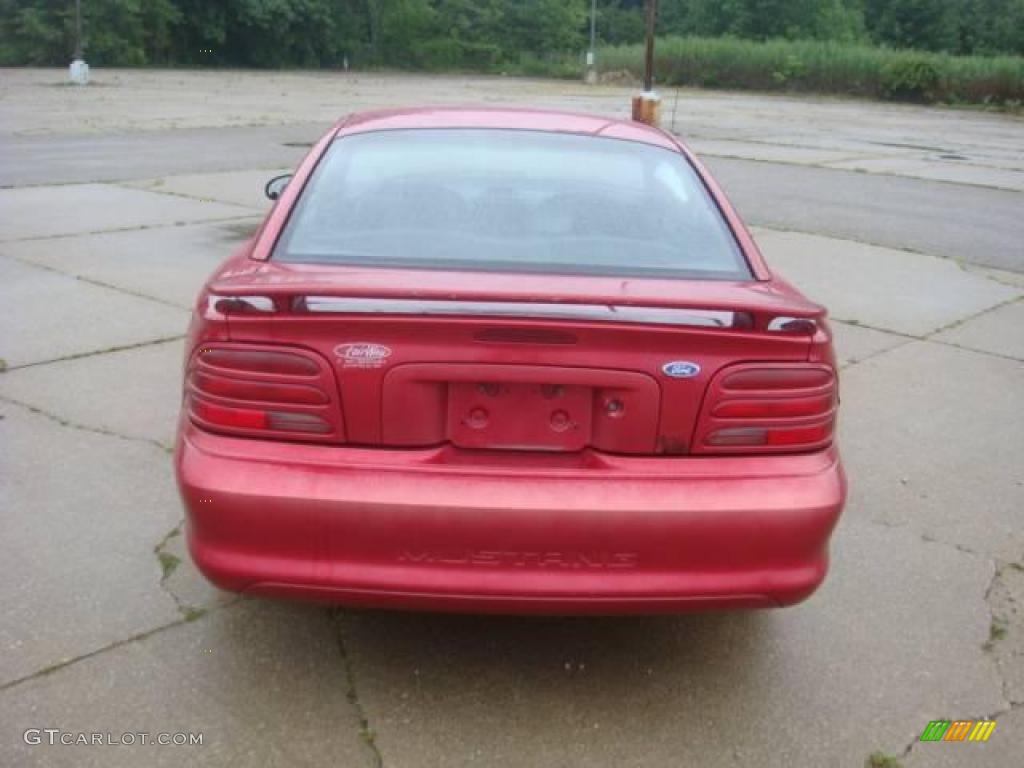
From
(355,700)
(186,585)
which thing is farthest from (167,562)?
(355,700)

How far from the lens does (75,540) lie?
12.1ft

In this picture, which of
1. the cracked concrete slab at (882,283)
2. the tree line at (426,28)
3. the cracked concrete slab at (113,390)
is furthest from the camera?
the tree line at (426,28)

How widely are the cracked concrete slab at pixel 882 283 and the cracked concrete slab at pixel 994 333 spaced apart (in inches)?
5.1

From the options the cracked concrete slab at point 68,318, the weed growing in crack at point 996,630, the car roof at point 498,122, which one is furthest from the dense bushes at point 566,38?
the weed growing in crack at point 996,630

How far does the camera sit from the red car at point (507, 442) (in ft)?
8.43

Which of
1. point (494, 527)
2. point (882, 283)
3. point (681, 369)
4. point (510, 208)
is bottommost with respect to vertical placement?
point (882, 283)

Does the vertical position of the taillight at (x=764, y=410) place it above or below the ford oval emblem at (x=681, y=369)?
below

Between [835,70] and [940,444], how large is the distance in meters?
49.6

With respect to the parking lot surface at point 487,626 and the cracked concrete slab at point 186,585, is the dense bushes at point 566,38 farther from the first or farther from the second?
the cracked concrete slab at point 186,585

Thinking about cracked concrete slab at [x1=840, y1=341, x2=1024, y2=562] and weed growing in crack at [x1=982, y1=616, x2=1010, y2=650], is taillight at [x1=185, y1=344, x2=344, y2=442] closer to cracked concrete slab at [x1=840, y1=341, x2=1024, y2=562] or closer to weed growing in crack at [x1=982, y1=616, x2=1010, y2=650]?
weed growing in crack at [x1=982, y1=616, x2=1010, y2=650]

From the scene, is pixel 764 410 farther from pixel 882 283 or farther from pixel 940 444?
pixel 882 283

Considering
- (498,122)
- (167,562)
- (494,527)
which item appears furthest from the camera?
(498,122)

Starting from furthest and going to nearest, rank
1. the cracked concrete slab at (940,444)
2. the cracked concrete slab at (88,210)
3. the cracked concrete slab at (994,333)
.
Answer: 1. the cracked concrete slab at (88,210)
2. the cracked concrete slab at (994,333)
3. the cracked concrete slab at (940,444)

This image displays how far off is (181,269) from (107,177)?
5338 millimetres
